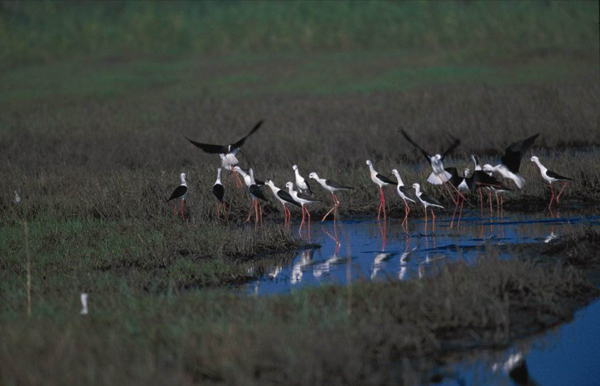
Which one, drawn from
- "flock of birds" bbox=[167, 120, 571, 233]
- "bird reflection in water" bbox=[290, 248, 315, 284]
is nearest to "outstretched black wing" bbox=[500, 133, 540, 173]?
"flock of birds" bbox=[167, 120, 571, 233]

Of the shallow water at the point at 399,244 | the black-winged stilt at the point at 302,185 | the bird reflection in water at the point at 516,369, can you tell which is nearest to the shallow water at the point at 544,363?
the bird reflection in water at the point at 516,369

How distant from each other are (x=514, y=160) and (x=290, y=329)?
307 inches

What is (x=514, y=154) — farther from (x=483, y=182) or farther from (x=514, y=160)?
(x=483, y=182)

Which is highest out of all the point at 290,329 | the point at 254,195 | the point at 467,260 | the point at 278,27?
the point at 278,27

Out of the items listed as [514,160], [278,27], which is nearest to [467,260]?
[514,160]

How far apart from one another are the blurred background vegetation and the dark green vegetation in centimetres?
38

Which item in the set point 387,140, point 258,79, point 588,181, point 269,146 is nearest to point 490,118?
point 387,140

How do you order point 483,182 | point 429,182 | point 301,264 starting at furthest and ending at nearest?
point 429,182, point 483,182, point 301,264

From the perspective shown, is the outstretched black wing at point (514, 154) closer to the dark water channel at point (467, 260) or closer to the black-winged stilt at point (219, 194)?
the dark water channel at point (467, 260)

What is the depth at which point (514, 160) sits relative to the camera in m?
14.8

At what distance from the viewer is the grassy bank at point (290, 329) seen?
7.17 meters

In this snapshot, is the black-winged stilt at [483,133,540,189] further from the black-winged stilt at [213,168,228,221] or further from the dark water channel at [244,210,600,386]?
the black-winged stilt at [213,168,228,221]

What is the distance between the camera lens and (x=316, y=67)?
47.5 metres

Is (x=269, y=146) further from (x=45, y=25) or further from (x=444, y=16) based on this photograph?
(x=45, y=25)
